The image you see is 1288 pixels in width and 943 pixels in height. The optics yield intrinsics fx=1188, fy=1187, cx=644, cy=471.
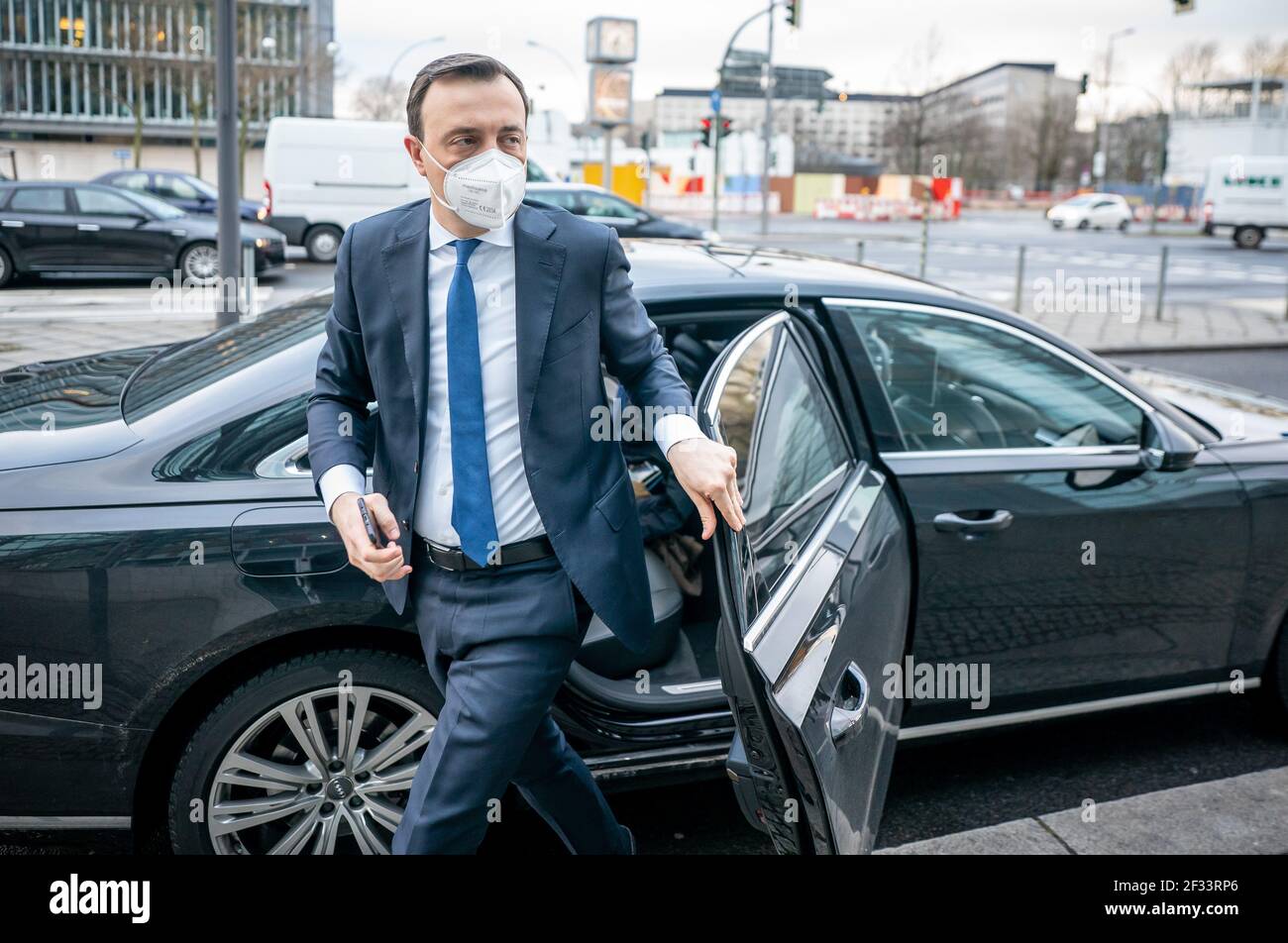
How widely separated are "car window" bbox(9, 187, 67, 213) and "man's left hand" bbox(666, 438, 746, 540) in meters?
16.0

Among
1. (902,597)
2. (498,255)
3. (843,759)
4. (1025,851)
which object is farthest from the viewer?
(1025,851)

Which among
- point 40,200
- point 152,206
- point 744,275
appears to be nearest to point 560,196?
point 152,206

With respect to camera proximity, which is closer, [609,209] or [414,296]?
[414,296]

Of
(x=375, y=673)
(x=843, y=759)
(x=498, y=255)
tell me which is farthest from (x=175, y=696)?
(x=843, y=759)

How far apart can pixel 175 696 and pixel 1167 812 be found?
7.43ft

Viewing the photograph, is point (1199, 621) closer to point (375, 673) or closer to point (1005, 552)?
point (1005, 552)

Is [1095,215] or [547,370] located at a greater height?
[1095,215]

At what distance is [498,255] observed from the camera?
6.59ft

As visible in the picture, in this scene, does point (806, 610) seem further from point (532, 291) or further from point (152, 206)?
point (152, 206)

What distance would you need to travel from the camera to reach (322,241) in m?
20.4

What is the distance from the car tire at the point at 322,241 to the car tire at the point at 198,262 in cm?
432

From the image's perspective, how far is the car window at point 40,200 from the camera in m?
15.5

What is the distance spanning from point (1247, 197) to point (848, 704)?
36.6 m

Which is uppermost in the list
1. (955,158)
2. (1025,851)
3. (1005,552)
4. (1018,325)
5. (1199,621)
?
(955,158)
